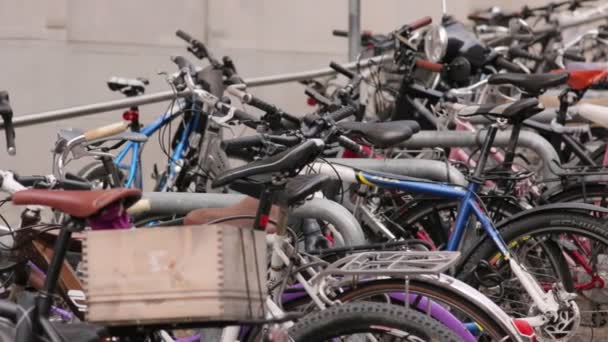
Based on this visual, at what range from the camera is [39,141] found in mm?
7680

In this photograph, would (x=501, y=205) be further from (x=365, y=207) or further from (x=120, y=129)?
(x=120, y=129)

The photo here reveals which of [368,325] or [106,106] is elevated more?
[106,106]

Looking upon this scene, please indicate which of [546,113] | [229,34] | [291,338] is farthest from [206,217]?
[229,34]

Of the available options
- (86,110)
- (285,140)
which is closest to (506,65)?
(86,110)

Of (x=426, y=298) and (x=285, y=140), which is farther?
(x=285, y=140)

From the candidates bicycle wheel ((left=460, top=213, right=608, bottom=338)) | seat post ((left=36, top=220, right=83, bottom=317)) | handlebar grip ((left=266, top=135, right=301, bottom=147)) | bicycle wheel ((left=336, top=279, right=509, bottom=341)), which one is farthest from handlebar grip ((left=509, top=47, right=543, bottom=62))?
seat post ((left=36, top=220, right=83, bottom=317))

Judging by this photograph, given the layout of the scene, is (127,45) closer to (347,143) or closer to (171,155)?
(171,155)

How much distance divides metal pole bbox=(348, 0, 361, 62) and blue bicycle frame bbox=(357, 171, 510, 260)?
280cm

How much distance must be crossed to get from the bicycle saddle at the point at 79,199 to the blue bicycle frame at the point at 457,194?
5.31 feet

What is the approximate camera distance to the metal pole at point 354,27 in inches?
293

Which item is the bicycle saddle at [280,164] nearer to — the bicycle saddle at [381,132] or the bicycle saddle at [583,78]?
the bicycle saddle at [381,132]

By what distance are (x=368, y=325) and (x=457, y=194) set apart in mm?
1496

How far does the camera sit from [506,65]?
24.8 ft

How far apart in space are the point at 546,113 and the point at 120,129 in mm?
2763
